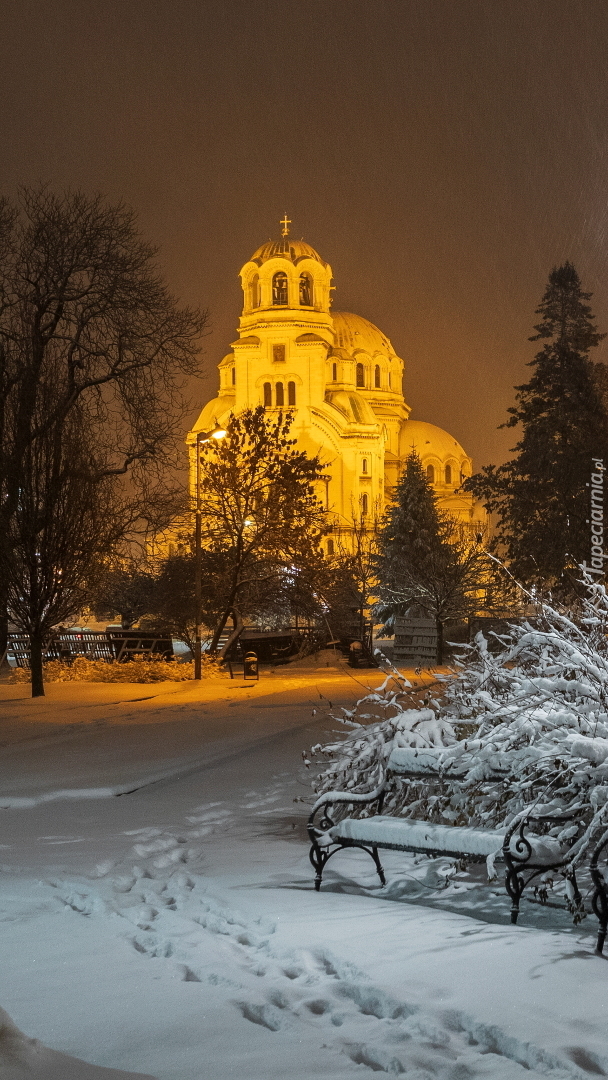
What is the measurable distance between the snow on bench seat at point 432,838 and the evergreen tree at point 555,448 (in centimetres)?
3007

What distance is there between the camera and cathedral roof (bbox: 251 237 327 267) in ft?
280

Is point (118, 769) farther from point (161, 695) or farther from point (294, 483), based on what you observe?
point (294, 483)

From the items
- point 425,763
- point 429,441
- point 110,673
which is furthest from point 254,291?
point 425,763

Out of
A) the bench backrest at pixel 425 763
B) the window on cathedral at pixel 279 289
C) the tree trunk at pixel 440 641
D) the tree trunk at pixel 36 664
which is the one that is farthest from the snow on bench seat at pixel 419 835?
the window on cathedral at pixel 279 289

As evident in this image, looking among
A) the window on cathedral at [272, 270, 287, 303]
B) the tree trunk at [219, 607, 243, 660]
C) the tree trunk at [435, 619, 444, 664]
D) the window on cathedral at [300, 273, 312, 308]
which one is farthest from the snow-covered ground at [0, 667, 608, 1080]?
the window on cathedral at [300, 273, 312, 308]

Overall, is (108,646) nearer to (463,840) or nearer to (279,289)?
(463,840)

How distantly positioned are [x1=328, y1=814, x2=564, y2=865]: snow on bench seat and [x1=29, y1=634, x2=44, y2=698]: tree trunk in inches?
560

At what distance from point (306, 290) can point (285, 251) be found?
3.13 meters

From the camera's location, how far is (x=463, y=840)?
641 cm

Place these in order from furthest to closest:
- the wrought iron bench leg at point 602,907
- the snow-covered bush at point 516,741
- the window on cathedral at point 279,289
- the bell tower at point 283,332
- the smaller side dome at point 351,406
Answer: the smaller side dome at point 351,406, the window on cathedral at point 279,289, the bell tower at point 283,332, the snow-covered bush at point 516,741, the wrought iron bench leg at point 602,907

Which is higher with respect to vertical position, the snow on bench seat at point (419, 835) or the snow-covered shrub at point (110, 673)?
the snow-covered shrub at point (110, 673)

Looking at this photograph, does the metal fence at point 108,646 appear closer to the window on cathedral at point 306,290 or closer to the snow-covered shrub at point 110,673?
the snow-covered shrub at point 110,673

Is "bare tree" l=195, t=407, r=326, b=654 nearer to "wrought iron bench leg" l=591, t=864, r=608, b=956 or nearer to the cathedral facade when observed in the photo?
"wrought iron bench leg" l=591, t=864, r=608, b=956

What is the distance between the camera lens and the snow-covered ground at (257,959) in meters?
4.03
